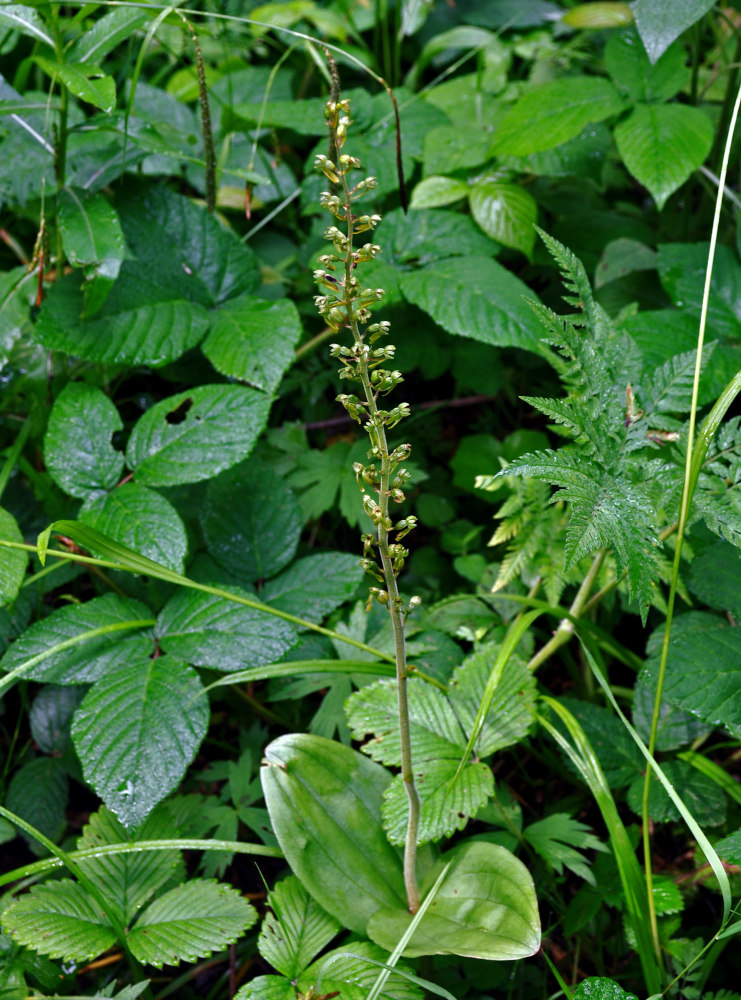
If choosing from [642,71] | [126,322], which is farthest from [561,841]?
[642,71]

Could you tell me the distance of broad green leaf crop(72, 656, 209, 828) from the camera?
4.56 ft

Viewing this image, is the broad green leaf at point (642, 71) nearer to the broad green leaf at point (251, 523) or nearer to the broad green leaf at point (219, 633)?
the broad green leaf at point (251, 523)

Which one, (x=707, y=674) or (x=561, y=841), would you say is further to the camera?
(x=561, y=841)

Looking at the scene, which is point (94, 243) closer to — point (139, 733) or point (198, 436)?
point (198, 436)

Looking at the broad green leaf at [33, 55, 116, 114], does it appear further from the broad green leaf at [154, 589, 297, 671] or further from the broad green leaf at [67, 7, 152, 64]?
the broad green leaf at [154, 589, 297, 671]

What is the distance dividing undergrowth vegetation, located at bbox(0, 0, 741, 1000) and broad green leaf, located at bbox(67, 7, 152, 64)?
0.02 metres

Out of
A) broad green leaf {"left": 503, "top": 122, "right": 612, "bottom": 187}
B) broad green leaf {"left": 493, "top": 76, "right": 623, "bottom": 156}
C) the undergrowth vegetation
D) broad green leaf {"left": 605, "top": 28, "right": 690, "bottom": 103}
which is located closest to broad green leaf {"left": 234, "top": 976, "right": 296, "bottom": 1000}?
the undergrowth vegetation

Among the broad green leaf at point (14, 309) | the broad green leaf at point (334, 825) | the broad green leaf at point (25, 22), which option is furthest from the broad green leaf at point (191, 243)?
the broad green leaf at point (334, 825)

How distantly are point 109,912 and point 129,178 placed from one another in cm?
178

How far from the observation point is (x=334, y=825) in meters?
1.41

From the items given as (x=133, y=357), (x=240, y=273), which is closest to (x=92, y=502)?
(x=133, y=357)

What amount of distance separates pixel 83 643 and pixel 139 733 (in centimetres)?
27

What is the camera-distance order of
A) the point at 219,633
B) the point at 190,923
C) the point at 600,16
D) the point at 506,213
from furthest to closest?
the point at 600,16, the point at 506,213, the point at 219,633, the point at 190,923

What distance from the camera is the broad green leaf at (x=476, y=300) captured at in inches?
71.6
